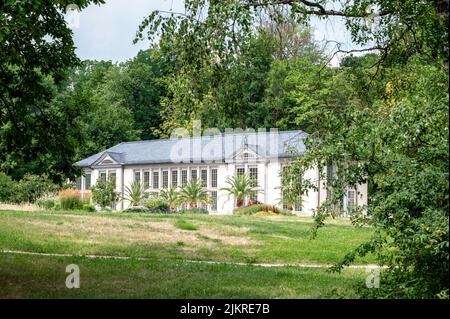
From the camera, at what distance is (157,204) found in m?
34.8

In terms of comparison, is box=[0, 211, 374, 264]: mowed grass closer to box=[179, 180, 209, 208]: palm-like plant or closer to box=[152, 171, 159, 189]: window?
box=[179, 180, 209, 208]: palm-like plant

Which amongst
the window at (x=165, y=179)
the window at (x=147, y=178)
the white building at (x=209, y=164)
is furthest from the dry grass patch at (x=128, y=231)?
the window at (x=147, y=178)

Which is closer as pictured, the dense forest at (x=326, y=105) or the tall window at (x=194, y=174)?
the dense forest at (x=326, y=105)

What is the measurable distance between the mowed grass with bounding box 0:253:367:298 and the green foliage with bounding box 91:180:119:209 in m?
21.9

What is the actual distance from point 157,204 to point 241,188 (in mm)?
4758

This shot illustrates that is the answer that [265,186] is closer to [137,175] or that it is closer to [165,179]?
[165,179]

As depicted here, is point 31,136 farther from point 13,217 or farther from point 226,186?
point 226,186

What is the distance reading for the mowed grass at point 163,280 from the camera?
1058 centimetres

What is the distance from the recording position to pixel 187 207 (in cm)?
3775

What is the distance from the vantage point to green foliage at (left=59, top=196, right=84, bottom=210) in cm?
3188

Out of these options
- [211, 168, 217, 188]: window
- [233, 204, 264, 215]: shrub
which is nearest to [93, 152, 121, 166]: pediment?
[211, 168, 217, 188]: window

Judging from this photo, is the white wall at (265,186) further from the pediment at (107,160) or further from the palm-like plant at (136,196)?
the pediment at (107,160)
